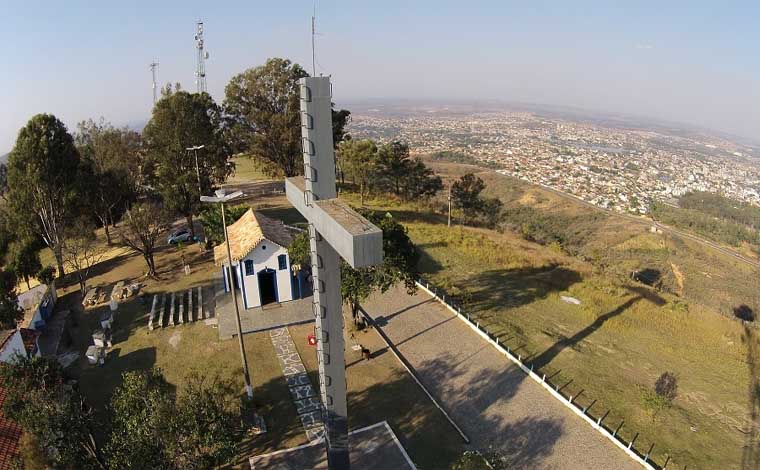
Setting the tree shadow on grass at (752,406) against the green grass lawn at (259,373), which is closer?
the green grass lawn at (259,373)

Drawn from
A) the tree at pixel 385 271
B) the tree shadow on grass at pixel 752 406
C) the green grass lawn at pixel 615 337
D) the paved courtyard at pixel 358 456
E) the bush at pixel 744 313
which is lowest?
the bush at pixel 744 313

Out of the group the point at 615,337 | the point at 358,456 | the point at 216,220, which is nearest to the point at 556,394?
the point at 615,337

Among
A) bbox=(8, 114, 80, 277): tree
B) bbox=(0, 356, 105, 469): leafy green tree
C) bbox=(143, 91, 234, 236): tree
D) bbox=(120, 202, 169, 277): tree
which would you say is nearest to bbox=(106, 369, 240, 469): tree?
bbox=(0, 356, 105, 469): leafy green tree

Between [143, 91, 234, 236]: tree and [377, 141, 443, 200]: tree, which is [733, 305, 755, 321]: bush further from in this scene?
[143, 91, 234, 236]: tree

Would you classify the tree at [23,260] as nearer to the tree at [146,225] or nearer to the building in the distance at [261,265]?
the tree at [146,225]

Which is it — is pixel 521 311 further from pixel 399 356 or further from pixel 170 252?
pixel 170 252

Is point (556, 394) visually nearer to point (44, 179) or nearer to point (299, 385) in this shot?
point (299, 385)

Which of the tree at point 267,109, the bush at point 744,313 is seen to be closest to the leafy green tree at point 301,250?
the tree at point 267,109

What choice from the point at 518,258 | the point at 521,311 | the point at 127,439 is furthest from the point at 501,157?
the point at 127,439
